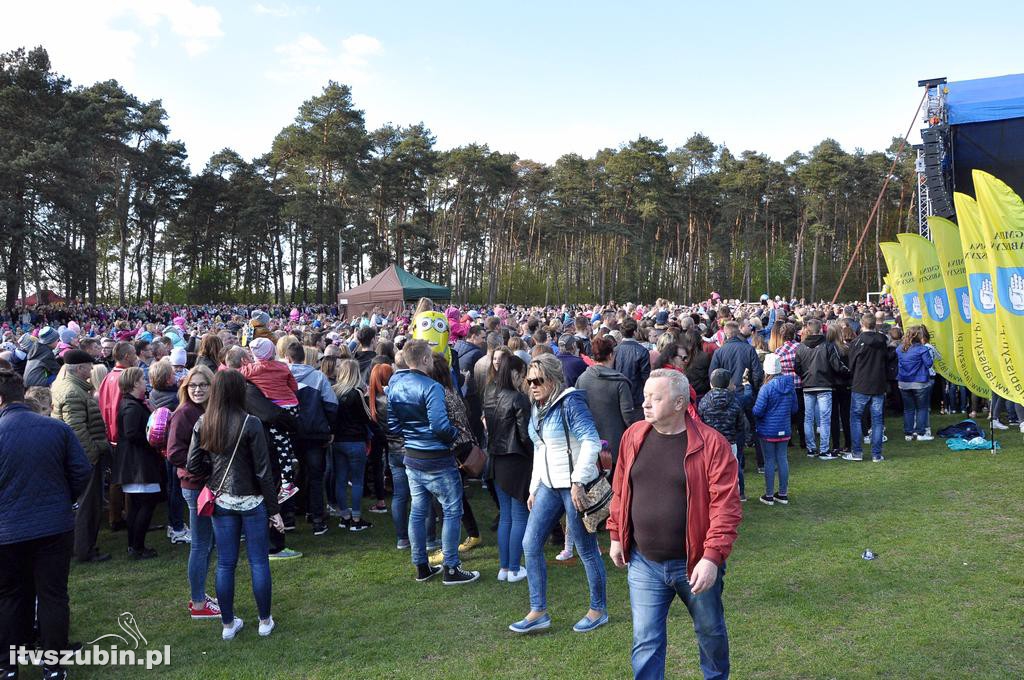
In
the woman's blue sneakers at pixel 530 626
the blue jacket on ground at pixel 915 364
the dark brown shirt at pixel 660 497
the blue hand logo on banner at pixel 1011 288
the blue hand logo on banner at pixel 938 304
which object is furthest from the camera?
the blue hand logo on banner at pixel 938 304

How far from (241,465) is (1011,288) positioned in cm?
678

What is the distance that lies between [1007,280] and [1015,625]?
3699mm

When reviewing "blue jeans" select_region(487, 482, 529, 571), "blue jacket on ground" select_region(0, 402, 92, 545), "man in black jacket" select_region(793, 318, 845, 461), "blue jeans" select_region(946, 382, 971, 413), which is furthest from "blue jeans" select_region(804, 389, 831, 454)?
"blue jacket on ground" select_region(0, 402, 92, 545)

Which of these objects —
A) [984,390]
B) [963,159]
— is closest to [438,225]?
[963,159]

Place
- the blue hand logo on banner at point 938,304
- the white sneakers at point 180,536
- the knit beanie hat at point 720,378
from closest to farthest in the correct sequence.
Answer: the knit beanie hat at point 720,378 → the white sneakers at point 180,536 → the blue hand logo on banner at point 938,304

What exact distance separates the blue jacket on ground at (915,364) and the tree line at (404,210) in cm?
2955

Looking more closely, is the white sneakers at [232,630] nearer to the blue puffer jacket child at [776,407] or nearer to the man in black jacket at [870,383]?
the blue puffer jacket child at [776,407]

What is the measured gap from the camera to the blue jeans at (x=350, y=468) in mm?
6277

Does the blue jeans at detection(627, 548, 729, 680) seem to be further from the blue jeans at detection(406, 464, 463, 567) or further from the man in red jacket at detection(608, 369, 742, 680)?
the blue jeans at detection(406, 464, 463, 567)

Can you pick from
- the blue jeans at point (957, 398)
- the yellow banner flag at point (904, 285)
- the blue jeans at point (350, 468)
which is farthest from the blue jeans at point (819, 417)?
the blue jeans at point (350, 468)

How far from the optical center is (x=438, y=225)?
53.1 m

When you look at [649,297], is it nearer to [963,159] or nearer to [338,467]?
[963,159]

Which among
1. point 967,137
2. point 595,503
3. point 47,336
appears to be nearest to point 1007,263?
point 595,503

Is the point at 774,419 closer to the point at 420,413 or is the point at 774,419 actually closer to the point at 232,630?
the point at 420,413
